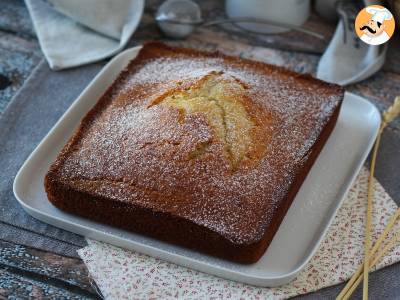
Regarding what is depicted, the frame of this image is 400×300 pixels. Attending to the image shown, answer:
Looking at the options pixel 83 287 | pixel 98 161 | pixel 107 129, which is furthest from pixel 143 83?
pixel 83 287

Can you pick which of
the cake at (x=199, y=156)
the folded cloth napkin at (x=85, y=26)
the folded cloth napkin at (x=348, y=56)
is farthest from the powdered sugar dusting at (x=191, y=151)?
the folded cloth napkin at (x=85, y=26)

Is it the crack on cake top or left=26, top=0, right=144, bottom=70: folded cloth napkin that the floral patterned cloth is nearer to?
the crack on cake top

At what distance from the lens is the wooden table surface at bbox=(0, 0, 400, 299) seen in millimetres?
1385

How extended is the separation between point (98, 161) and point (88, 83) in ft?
1.78

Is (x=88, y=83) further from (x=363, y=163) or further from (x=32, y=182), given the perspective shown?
(x=363, y=163)

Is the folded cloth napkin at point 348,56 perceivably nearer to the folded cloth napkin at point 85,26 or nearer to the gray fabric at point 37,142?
the gray fabric at point 37,142

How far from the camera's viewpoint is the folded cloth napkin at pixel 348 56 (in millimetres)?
1988

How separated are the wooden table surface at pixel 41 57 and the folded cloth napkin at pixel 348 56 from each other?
0.04 metres

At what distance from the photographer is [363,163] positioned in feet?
5.40

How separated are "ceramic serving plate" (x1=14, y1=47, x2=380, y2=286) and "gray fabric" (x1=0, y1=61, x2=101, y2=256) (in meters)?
0.03

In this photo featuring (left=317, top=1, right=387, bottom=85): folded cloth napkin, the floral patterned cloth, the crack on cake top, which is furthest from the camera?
(left=317, top=1, right=387, bottom=85): folded cloth napkin

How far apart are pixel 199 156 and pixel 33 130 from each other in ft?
1.91

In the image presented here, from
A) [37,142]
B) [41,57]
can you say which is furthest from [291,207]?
[41,57]

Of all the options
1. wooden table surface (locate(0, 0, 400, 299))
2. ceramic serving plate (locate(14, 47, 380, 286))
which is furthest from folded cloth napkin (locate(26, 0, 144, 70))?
ceramic serving plate (locate(14, 47, 380, 286))
